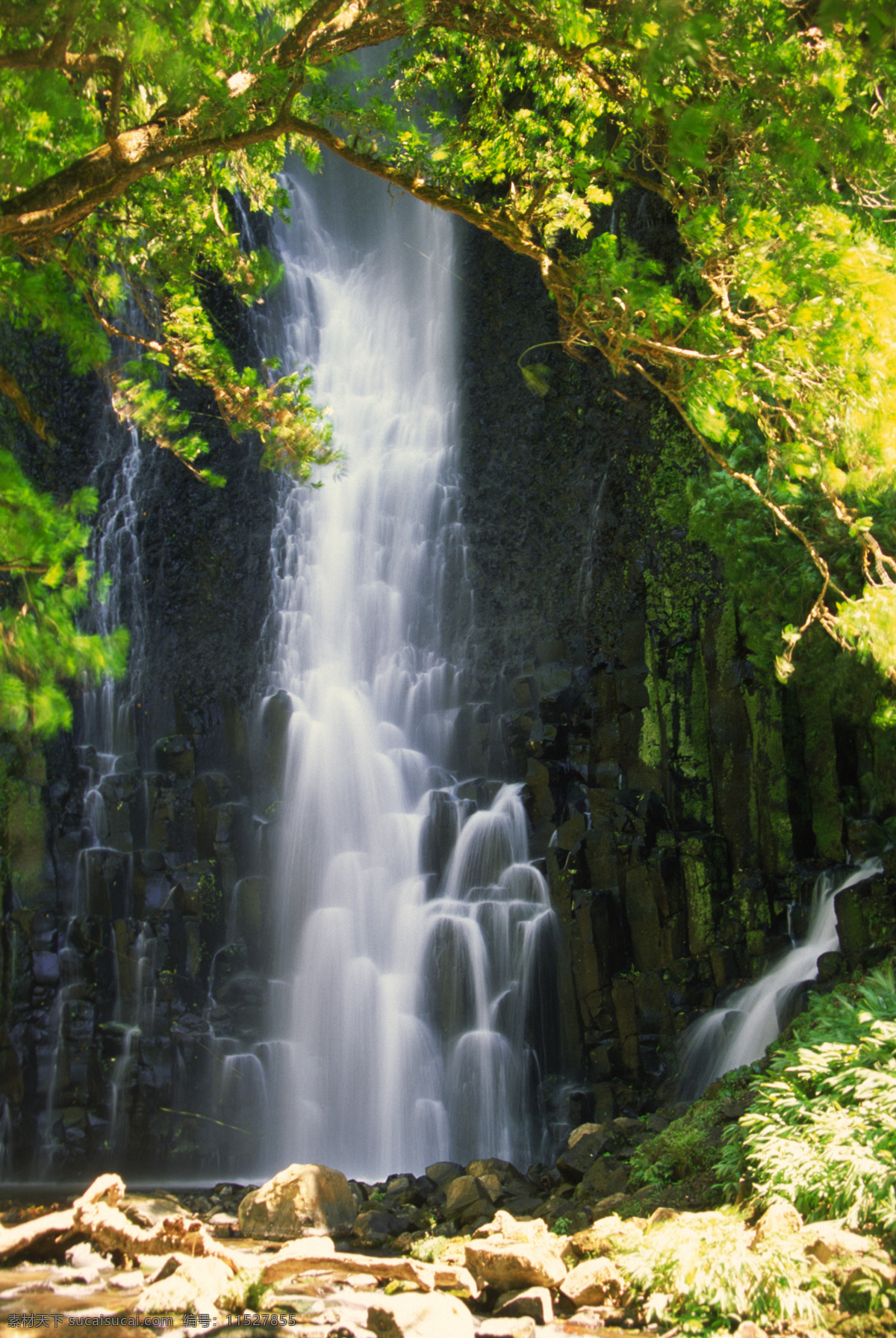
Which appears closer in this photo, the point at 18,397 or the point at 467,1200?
the point at 18,397

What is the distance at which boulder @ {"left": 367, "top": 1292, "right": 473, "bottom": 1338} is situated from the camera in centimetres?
473

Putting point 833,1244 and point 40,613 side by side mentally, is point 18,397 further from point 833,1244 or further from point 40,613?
point 833,1244

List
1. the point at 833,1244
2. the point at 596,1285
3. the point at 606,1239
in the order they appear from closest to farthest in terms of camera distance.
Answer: the point at 833,1244 → the point at 596,1285 → the point at 606,1239

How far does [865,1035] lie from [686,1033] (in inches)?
195

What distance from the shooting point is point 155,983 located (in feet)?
46.4

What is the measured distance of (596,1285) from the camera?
17.3 ft

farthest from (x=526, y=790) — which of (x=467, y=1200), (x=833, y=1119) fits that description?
(x=833, y=1119)

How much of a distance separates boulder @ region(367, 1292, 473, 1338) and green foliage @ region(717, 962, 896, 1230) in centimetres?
188

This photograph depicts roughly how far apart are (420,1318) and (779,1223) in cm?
187

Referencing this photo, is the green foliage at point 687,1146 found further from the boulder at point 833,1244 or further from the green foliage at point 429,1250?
the boulder at point 833,1244

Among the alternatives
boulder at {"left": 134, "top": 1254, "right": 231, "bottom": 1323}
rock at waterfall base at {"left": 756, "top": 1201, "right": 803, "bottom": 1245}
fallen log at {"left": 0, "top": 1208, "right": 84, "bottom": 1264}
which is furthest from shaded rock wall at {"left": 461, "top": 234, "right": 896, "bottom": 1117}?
fallen log at {"left": 0, "top": 1208, "right": 84, "bottom": 1264}

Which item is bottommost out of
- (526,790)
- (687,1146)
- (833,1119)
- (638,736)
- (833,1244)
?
(833,1244)

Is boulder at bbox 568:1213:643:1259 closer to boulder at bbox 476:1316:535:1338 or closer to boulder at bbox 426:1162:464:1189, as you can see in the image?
boulder at bbox 476:1316:535:1338

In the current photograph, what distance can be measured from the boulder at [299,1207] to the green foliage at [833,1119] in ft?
11.5
